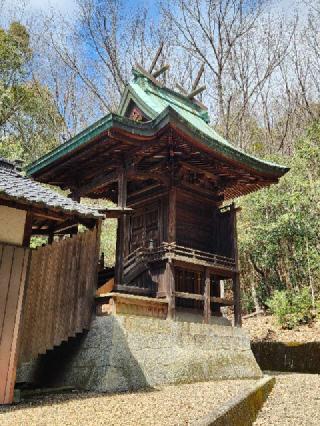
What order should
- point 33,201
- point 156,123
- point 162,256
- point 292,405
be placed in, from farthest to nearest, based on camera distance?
point 162,256 → point 156,123 → point 292,405 → point 33,201

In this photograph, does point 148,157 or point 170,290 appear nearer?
point 170,290

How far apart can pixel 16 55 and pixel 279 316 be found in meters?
19.9

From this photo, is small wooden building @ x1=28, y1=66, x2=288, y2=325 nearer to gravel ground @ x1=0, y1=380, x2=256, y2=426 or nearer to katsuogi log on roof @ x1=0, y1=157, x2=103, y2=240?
katsuogi log on roof @ x1=0, y1=157, x2=103, y2=240

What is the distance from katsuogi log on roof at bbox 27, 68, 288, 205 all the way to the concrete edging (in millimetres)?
5552

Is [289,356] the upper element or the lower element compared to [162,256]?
lower

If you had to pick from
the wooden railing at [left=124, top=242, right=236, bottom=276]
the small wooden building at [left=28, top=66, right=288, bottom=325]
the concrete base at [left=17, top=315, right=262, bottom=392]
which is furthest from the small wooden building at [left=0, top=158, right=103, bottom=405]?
the wooden railing at [left=124, top=242, right=236, bottom=276]

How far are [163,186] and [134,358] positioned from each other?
16.1 ft

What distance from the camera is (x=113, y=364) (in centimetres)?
771

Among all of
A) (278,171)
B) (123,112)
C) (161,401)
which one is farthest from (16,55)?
(161,401)

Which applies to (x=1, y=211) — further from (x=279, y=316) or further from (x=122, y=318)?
(x=279, y=316)

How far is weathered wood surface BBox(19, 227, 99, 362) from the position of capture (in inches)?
282

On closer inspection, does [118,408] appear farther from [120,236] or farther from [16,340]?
[120,236]

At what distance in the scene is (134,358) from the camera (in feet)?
26.5

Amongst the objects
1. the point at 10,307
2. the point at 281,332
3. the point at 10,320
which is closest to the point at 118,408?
the point at 10,320
